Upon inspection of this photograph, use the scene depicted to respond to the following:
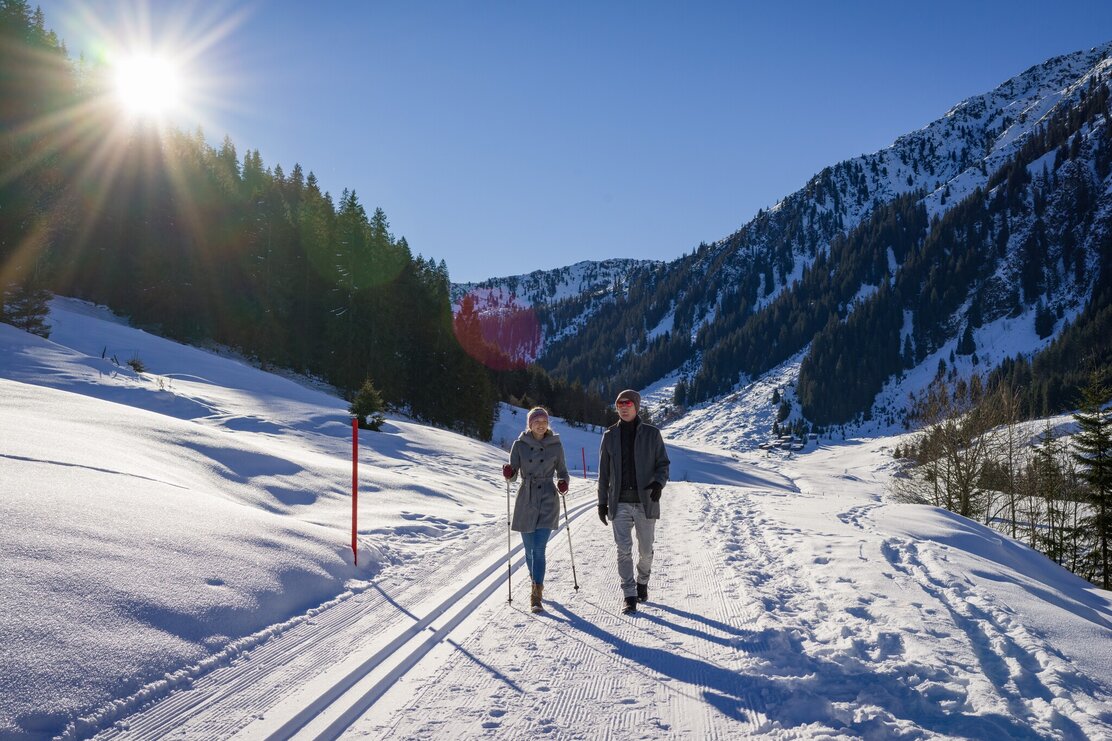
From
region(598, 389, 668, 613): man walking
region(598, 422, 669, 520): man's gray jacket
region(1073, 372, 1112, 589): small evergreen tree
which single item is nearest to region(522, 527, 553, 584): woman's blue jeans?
region(598, 389, 668, 613): man walking

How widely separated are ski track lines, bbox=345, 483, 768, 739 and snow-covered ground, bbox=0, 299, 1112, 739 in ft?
0.08

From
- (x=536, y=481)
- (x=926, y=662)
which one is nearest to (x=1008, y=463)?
(x=926, y=662)

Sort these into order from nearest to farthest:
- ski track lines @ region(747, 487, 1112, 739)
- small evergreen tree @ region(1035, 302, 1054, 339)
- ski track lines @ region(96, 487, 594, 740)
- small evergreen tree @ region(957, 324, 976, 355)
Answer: ski track lines @ region(96, 487, 594, 740), ski track lines @ region(747, 487, 1112, 739), small evergreen tree @ region(1035, 302, 1054, 339), small evergreen tree @ region(957, 324, 976, 355)

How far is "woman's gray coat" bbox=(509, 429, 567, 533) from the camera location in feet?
20.0

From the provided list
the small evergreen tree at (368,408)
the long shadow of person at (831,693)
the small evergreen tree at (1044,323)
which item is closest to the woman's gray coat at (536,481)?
the long shadow of person at (831,693)

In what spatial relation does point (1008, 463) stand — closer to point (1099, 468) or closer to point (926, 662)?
point (1099, 468)

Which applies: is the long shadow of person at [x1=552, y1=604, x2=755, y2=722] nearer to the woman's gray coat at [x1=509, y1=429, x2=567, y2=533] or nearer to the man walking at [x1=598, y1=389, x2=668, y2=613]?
the man walking at [x1=598, y1=389, x2=668, y2=613]

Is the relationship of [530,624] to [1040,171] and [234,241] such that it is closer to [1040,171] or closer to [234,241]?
[234,241]

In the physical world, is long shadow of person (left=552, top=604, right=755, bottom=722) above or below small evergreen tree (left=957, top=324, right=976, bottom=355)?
below

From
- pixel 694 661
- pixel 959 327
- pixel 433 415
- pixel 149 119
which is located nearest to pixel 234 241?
pixel 149 119

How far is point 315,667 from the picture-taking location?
418 cm

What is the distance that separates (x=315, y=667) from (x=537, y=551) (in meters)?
2.45

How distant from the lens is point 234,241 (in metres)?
39.8

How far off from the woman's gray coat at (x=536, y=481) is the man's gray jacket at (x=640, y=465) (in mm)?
513
